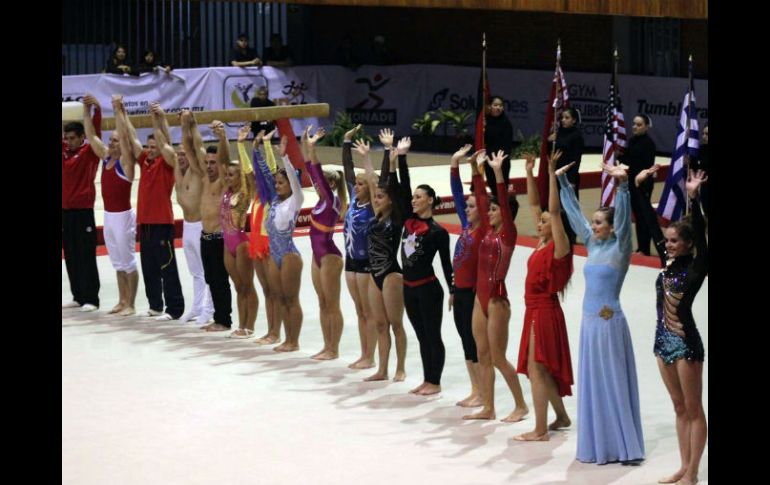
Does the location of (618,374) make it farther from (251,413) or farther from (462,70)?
(462,70)

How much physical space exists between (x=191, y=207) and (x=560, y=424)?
4050 millimetres

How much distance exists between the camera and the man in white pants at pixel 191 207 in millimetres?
10508

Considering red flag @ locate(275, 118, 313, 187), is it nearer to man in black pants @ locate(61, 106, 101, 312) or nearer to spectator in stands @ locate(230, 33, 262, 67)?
man in black pants @ locate(61, 106, 101, 312)

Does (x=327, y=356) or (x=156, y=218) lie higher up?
(x=156, y=218)

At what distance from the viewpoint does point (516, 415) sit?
794cm

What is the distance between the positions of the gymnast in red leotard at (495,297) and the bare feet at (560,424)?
0.28 metres

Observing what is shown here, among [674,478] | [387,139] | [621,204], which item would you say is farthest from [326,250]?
[674,478]

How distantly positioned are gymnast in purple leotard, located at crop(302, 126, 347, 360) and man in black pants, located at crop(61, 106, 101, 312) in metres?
2.51

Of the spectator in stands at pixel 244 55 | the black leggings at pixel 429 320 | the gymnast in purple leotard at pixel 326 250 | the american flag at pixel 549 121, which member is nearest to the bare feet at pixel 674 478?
the black leggings at pixel 429 320

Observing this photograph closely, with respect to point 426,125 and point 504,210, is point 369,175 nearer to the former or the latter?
point 504,210

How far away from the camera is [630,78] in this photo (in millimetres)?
20781

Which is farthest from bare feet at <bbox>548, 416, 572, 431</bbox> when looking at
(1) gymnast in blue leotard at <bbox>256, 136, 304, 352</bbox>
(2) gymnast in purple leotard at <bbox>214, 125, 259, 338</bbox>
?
(2) gymnast in purple leotard at <bbox>214, 125, 259, 338</bbox>

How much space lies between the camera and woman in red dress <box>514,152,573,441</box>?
726 cm
